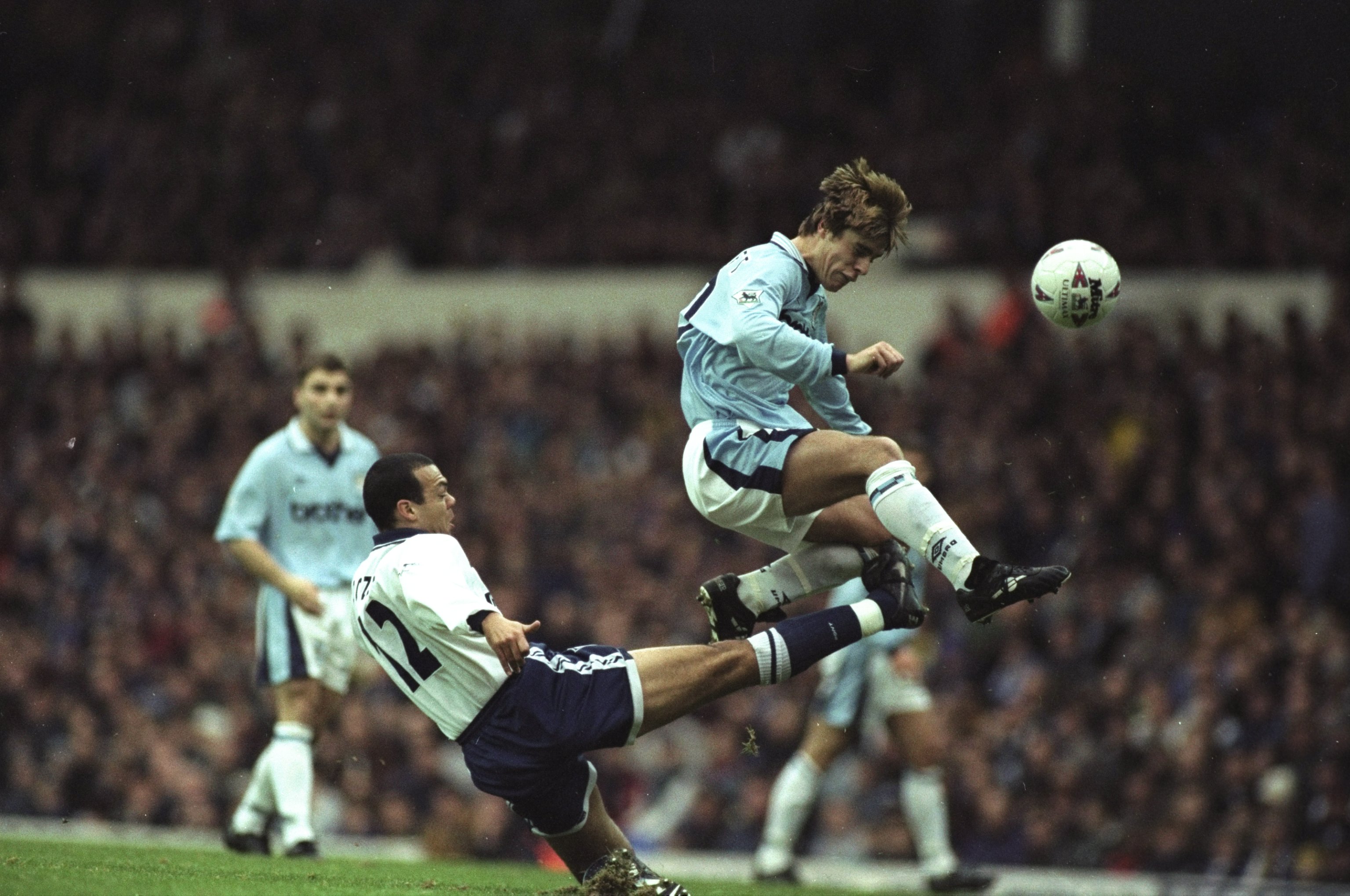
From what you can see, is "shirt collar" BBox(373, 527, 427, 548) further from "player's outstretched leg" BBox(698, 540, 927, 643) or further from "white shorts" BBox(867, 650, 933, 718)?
"white shorts" BBox(867, 650, 933, 718)

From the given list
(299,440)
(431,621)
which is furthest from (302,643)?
(431,621)

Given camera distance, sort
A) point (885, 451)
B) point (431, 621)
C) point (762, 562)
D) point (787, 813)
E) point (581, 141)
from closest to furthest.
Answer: point (431, 621) → point (885, 451) → point (787, 813) → point (762, 562) → point (581, 141)

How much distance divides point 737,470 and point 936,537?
0.85m

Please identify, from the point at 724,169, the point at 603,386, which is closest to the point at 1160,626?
the point at 603,386

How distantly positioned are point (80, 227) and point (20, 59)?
3386 millimetres

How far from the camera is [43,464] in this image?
18.3m

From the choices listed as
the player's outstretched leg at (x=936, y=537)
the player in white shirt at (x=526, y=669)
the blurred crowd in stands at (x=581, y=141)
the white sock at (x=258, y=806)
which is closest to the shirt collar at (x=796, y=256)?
the player's outstretched leg at (x=936, y=537)

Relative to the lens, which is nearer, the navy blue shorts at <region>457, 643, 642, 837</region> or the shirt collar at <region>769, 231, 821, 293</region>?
the navy blue shorts at <region>457, 643, 642, 837</region>

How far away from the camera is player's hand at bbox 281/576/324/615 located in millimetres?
8961

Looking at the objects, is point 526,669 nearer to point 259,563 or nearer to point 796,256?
point 796,256

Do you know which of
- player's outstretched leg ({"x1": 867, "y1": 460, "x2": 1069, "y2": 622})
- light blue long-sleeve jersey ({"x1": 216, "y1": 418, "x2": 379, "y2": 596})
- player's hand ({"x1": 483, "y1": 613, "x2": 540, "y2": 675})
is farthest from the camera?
light blue long-sleeve jersey ({"x1": 216, "y1": 418, "x2": 379, "y2": 596})

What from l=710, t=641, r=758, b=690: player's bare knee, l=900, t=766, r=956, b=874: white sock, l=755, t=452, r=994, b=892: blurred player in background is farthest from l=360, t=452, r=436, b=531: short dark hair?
l=900, t=766, r=956, b=874: white sock

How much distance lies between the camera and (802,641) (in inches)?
278

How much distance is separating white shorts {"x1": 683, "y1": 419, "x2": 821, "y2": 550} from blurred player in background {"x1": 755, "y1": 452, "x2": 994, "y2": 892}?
285cm
